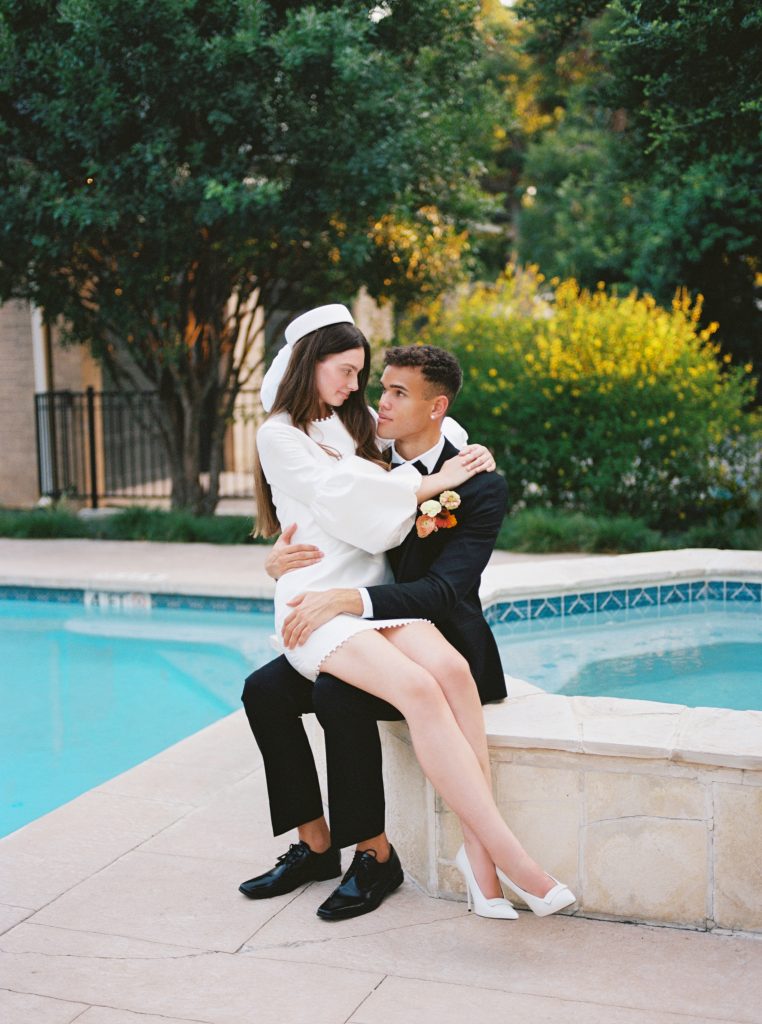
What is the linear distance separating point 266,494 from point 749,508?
6805 mm

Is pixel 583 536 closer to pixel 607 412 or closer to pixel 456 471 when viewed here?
pixel 607 412

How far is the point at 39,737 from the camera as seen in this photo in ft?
18.3

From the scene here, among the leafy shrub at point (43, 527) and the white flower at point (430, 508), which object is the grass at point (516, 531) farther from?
the white flower at point (430, 508)

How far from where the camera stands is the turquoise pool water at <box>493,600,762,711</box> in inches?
210

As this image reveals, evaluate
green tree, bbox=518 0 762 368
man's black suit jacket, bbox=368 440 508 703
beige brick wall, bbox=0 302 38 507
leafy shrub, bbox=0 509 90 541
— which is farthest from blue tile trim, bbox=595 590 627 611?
beige brick wall, bbox=0 302 38 507

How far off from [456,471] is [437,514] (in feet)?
0.49

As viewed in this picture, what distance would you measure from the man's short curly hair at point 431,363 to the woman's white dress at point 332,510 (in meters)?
0.26

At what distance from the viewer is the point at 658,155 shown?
27.5 ft

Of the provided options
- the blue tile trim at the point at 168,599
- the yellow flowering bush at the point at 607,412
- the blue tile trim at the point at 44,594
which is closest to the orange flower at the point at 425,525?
the blue tile trim at the point at 168,599

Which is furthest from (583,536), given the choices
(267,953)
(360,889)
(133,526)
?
(267,953)

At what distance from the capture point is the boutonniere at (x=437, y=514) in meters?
3.33

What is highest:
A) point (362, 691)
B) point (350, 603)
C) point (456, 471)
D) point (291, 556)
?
point (456, 471)

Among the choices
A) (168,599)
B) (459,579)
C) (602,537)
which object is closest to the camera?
(459,579)

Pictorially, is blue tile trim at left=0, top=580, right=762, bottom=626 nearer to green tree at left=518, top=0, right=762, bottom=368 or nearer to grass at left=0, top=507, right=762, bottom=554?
grass at left=0, top=507, right=762, bottom=554
